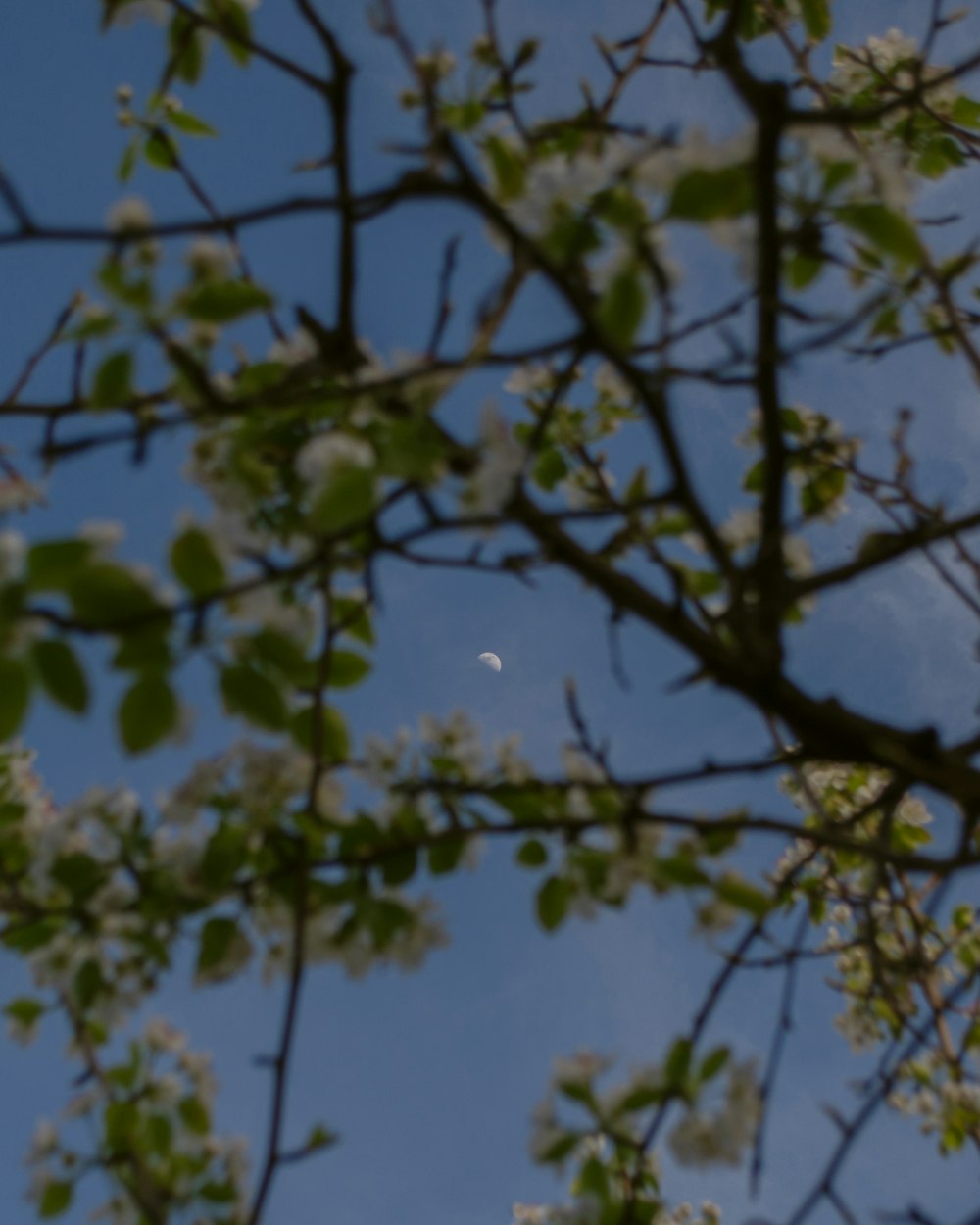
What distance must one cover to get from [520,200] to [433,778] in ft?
2.99

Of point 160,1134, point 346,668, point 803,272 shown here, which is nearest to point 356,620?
point 346,668

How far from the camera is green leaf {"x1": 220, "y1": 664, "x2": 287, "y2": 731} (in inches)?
49.6

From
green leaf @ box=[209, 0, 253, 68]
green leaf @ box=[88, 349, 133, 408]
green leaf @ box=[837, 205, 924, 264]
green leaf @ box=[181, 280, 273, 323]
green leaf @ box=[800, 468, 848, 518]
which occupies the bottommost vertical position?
green leaf @ box=[837, 205, 924, 264]

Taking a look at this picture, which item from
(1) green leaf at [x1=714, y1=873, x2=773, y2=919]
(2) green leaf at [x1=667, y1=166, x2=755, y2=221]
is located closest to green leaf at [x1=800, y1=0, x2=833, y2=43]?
(2) green leaf at [x1=667, y1=166, x2=755, y2=221]

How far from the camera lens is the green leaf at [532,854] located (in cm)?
167

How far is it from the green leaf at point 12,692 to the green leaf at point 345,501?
0.34 metres

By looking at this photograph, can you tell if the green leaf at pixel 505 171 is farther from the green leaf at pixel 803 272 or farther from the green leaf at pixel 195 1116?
the green leaf at pixel 195 1116

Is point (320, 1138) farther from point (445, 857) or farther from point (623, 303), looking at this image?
→ point (623, 303)

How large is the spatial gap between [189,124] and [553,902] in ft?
5.44

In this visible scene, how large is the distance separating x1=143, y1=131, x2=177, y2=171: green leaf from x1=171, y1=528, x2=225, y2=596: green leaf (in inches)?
51.2

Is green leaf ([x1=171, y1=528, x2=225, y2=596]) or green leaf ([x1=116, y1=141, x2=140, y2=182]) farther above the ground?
green leaf ([x1=116, y1=141, x2=140, y2=182])

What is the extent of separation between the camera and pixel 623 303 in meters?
1.21

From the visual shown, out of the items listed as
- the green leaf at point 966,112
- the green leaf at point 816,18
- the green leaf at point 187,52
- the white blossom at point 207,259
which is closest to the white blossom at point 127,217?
the white blossom at point 207,259

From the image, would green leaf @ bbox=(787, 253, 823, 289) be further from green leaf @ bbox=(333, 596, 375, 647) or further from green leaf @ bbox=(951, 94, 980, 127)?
green leaf @ bbox=(951, 94, 980, 127)
